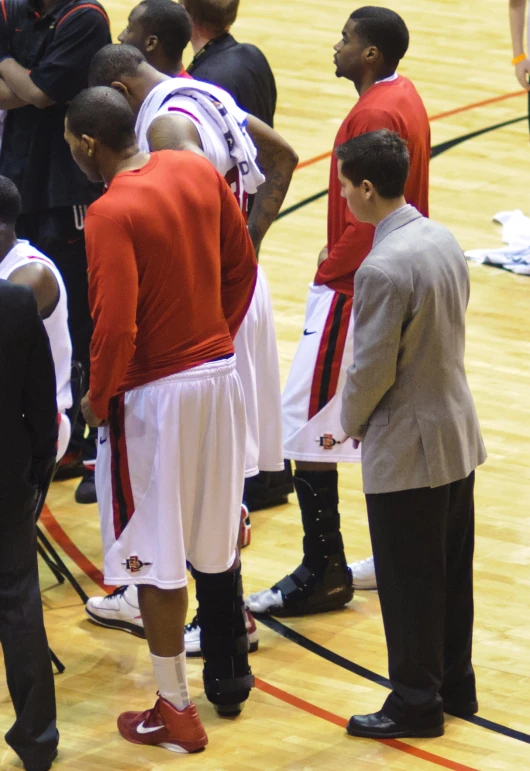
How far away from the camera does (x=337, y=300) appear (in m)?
4.67

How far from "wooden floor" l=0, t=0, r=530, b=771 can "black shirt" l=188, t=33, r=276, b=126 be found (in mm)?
1634

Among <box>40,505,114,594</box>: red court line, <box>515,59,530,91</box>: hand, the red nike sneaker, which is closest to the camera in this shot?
the red nike sneaker

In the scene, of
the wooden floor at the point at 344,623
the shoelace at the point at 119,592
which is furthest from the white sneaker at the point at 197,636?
the shoelace at the point at 119,592

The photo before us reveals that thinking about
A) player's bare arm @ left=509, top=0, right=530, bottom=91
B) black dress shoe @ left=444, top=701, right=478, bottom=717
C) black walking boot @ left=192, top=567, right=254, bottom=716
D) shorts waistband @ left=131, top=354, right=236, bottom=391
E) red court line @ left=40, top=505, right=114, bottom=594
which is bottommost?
red court line @ left=40, top=505, right=114, bottom=594

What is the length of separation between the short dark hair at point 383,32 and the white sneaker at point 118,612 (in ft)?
6.65

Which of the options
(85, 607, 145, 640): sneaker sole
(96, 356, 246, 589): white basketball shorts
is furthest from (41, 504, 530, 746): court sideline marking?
(96, 356, 246, 589): white basketball shorts

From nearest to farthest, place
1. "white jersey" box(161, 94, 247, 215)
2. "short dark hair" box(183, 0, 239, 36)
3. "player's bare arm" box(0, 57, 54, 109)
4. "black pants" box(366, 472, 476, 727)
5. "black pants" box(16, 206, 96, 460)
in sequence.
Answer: "black pants" box(366, 472, 476, 727) → "white jersey" box(161, 94, 247, 215) → "short dark hair" box(183, 0, 239, 36) → "player's bare arm" box(0, 57, 54, 109) → "black pants" box(16, 206, 96, 460)

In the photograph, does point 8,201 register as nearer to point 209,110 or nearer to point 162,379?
point 209,110

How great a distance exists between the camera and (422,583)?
12.6ft

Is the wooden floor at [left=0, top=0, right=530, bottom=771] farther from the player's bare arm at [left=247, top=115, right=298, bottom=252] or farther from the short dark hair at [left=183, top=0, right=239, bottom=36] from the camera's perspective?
the short dark hair at [left=183, top=0, right=239, bottom=36]

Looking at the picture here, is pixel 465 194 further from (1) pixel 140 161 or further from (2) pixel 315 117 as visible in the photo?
(1) pixel 140 161

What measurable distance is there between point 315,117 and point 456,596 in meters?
6.95

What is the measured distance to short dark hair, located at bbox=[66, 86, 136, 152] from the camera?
3697 millimetres

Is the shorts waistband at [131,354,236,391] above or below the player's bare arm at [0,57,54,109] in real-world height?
below
